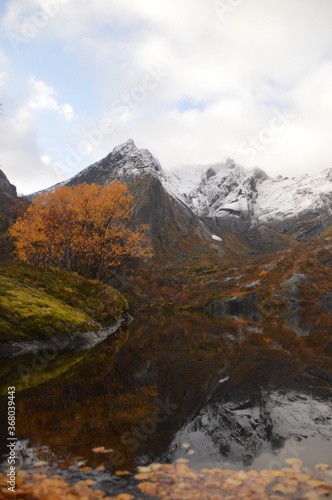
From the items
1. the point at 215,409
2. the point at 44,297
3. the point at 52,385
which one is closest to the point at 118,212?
the point at 44,297

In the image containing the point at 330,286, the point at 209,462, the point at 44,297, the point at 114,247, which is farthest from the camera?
the point at 330,286

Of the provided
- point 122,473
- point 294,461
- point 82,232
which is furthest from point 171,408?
point 82,232

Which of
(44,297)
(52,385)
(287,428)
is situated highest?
(44,297)

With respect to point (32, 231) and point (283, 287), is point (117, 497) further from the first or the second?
point (283, 287)

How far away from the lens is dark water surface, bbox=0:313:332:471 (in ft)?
23.7

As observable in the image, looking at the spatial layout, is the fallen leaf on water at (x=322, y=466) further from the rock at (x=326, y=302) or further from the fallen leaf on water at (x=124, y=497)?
the rock at (x=326, y=302)

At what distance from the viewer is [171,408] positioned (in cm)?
984

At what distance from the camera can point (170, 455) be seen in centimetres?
712

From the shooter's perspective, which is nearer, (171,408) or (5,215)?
(171,408)

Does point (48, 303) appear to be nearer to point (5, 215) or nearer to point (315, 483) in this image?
point (315, 483)

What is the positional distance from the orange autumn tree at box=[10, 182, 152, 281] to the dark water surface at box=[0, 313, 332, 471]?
19887mm

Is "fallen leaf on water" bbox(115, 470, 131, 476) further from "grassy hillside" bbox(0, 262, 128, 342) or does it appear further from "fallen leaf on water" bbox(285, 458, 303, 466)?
"grassy hillside" bbox(0, 262, 128, 342)

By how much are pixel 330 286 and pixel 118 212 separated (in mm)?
54957

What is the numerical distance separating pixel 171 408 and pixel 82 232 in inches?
1132
